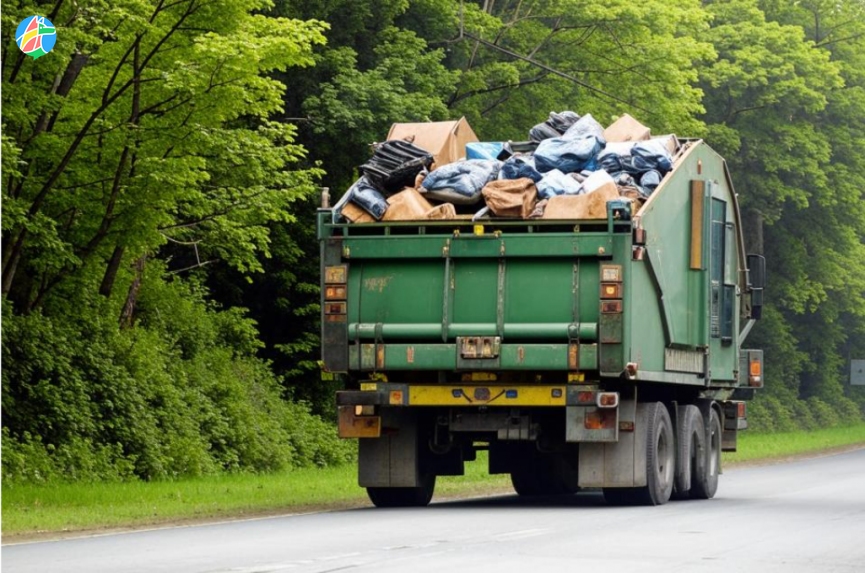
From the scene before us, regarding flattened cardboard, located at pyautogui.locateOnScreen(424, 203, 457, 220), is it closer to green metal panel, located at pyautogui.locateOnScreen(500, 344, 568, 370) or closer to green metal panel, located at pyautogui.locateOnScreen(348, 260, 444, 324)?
green metal panel, located at pyautogui.locateOnScreen(348, 260, 444, 324)

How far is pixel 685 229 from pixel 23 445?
892 cm

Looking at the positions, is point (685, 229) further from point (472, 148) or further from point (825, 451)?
point (825, 451)

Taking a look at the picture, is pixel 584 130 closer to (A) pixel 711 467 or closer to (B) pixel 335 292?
(B) pixel 335 292

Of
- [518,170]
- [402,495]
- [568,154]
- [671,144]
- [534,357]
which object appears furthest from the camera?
[671,144]

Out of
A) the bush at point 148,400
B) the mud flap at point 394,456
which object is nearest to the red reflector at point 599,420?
the mud flap at point 394,456

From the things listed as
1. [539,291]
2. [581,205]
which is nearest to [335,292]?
[539,291]

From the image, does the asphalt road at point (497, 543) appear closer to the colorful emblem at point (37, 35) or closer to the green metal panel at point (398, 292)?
the green metal panel at point (398, 292)

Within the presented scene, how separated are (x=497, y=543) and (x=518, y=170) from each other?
→ 5.63m

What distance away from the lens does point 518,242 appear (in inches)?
679

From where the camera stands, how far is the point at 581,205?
56.7ft

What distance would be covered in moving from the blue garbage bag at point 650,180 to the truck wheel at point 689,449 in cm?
305

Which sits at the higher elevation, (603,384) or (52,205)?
(52,205)

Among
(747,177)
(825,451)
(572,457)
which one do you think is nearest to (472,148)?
(572,457)

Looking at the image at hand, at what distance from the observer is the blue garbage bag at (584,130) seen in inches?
756
